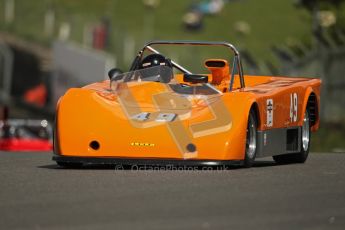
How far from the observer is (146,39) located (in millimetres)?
137750

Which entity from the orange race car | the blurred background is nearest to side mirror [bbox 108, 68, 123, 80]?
the orange race car

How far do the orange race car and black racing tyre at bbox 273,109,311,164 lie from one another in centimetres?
72

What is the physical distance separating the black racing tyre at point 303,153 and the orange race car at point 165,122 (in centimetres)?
72

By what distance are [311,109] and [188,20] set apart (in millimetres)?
153685

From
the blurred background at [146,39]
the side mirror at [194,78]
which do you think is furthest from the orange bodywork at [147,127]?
the blurred background at [146,39]

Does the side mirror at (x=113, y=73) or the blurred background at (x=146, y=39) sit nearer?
the side mirror at (x=113, y=73)

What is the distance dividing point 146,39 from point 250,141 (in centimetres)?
12522

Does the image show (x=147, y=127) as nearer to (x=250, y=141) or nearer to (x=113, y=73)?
(x=250, y=141)

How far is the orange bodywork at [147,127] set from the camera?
1212 cm

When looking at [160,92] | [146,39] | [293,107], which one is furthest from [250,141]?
[146,39]

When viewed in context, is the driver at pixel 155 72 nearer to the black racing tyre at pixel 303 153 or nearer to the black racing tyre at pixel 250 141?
the black racing tyre at pixel 250 141

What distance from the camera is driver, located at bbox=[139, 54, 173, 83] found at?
13.5m

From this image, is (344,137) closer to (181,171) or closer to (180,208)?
(181,171)

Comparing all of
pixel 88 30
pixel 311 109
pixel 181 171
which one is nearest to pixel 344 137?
pixel 311 109
